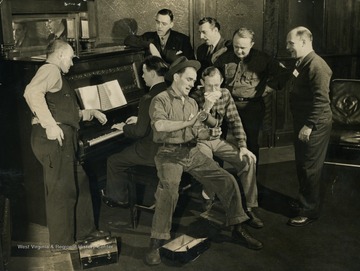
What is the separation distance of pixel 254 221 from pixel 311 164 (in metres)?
0.70

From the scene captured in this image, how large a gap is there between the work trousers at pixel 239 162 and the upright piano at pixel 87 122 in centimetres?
78

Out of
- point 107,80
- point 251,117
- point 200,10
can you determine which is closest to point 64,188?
point 107,80

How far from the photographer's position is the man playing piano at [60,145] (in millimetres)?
3854

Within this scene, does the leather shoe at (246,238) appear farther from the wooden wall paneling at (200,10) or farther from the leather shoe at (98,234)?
the wooden wall paneling at (200,10)

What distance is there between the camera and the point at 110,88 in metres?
4.81

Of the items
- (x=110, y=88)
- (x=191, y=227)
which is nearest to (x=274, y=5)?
(x=110, y=88)

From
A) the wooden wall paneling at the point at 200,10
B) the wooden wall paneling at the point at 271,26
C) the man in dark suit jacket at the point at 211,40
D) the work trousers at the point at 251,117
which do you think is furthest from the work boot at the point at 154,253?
the wooden wall paneling at the point at 271,26

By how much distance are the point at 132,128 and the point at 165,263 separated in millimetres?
1102

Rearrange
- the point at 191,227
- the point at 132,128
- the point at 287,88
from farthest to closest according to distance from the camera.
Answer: the point at 287,88 → the point at 191,227 → the point at 132,128

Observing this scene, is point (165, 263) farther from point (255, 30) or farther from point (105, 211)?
point (255, 30)

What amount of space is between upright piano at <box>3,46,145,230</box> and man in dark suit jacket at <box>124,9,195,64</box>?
0.22m

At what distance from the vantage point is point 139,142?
4.52 meters

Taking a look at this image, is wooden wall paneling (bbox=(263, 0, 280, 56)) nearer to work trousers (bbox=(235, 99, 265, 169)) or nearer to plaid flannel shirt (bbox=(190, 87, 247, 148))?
work trousers (bbox=(235, 99, 265, 169))

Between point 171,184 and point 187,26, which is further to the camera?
point 187,26
